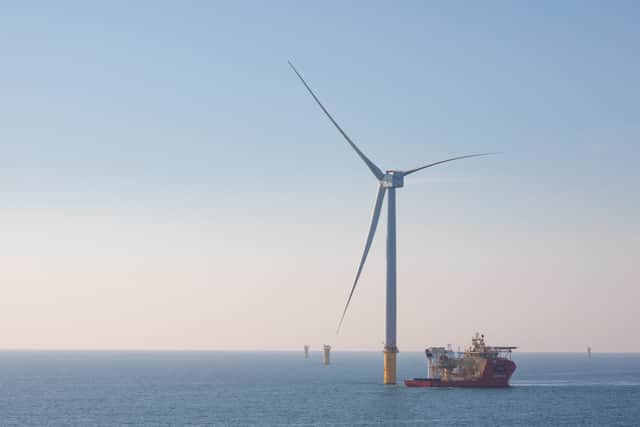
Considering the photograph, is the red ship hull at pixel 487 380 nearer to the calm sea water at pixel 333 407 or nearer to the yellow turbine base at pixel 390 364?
the calm sea water at pixel 333 407

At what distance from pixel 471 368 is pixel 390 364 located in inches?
970

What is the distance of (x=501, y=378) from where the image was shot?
184625 millimetres

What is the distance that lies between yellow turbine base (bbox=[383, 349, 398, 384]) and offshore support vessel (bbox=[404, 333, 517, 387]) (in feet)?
15.5

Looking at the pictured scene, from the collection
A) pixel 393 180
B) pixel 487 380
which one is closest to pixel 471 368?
pixel 487 380

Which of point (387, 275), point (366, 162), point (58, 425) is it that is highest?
point (366, 162)

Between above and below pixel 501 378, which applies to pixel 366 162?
above

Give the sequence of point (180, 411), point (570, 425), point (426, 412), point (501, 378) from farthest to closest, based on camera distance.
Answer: point (501, 378) → point (180, 411) → point (426, 412) → point (570, 425)

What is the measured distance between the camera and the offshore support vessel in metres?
182

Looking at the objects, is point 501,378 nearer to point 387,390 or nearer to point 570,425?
point 387,390

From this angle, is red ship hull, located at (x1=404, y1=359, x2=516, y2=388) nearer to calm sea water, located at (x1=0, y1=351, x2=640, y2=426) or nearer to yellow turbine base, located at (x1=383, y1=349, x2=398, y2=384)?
calm sea water, located at (x1=0, y1=351, x2=640, y2=426)

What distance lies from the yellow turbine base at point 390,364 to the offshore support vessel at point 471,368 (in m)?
4.73

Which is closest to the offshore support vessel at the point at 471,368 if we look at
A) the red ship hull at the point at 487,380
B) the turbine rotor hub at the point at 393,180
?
the red ship hull at the point at 487,380

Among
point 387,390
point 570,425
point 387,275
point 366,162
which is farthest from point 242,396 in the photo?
point 570,425

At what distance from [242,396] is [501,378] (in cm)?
5440
